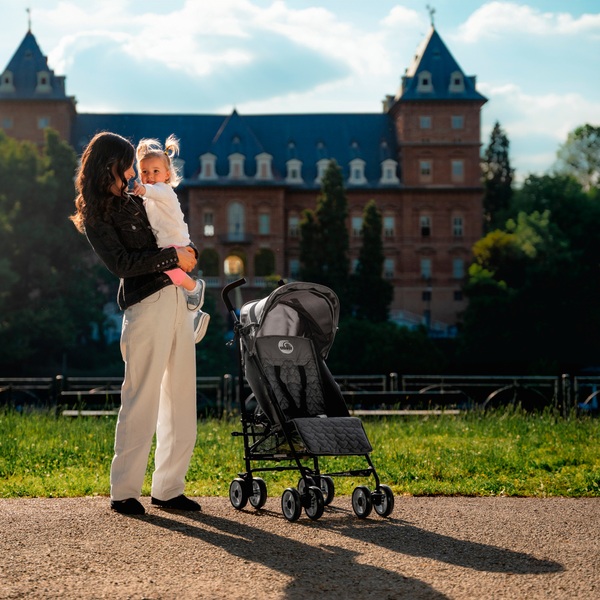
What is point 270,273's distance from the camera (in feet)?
231

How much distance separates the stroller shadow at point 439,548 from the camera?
4.48 metres

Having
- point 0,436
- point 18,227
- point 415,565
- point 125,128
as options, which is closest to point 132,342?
point 415,565

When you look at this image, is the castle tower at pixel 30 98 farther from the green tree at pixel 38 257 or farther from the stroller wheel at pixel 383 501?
the stroller wheel at pixel 383 501

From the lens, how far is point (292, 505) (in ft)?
18.2

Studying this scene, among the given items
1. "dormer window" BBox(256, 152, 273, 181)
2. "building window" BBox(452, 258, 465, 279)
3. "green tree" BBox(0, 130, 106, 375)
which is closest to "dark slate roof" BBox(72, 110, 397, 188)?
"dormer window" BBox(256, 152, 273, 181)

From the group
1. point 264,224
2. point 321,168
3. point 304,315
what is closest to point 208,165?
point 264,224

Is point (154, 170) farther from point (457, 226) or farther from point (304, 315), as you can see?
point (457, 226)

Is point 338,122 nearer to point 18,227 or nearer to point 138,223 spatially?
point 18,227

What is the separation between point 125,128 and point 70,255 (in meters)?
30.3

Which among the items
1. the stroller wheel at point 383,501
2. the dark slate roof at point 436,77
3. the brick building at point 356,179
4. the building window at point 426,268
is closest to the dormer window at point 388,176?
the brick building at point 356,179

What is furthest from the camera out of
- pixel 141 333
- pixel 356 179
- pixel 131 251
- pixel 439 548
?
pixel 356 179

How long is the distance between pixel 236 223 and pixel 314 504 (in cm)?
6708

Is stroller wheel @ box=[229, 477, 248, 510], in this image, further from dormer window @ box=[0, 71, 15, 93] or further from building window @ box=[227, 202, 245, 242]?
dormer window @ box=[0, 71, 15, 93]

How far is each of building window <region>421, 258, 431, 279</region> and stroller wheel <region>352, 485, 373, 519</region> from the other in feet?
221
